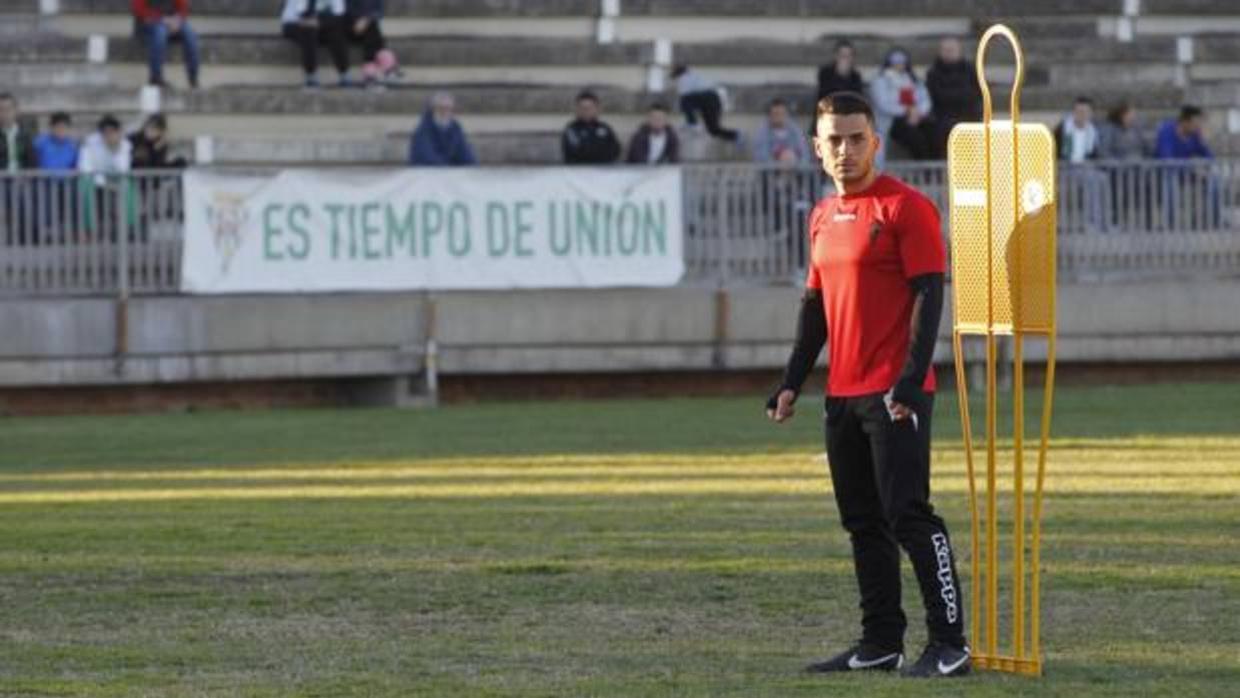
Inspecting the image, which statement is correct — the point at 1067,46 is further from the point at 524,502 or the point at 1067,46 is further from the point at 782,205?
the point at 524,502

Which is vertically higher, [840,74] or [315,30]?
[315,30]

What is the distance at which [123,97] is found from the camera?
1247 inches

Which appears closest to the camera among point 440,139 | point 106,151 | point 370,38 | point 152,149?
point 152,149

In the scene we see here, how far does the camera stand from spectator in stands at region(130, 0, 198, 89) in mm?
31766

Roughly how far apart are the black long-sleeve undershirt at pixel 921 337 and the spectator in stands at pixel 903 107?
20291mm

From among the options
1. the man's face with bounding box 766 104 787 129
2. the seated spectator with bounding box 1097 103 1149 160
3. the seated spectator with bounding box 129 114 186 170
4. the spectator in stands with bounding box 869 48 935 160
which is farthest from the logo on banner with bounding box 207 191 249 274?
the seated spectator with bounding box 1097 103 1149 160

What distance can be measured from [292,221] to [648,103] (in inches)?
281

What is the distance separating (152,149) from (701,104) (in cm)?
651

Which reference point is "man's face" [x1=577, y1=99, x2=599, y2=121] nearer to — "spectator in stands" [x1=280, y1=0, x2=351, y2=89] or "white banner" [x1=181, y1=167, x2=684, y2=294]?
"white banner" [x1=181, y1=167, x2=684, y2=294]

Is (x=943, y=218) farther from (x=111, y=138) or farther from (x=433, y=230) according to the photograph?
(x=111, y=138)

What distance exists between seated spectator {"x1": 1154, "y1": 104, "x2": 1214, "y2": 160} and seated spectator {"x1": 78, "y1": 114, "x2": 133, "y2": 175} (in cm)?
984

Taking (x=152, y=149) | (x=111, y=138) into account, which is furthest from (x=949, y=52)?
(x=111, y=138)

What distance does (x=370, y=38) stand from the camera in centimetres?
3256

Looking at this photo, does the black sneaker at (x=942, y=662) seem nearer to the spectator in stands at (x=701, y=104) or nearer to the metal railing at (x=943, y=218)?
the metal railing at (x=943, y=218)
